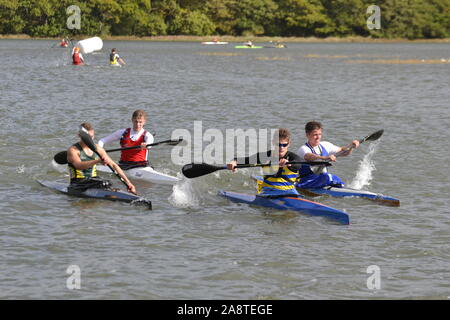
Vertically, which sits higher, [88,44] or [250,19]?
[250,19]

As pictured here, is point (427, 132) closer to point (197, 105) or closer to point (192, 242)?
point (197, 105)

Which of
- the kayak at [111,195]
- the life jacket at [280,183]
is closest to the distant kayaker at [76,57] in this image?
the kayak at [111,195]

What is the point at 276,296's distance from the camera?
404 inches

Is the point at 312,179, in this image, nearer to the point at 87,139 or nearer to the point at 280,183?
the point at 280,183

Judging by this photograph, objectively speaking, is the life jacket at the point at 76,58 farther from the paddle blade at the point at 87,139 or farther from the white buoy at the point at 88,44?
the paddle blade at the point at 87,139

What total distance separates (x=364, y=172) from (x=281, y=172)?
5690 mm

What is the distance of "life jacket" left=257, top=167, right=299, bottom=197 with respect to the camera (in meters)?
14.5

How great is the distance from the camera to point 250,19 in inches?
5694

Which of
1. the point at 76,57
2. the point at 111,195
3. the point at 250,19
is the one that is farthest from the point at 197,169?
the point at 250,19

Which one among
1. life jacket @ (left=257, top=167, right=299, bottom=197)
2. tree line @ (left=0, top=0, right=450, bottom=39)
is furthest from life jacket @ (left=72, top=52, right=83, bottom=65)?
tree line @ (left=0, top=0, right=450, bottom=39)

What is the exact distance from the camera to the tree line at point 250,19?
132 metres

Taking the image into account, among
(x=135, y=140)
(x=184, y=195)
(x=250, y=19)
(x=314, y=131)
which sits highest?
(x=250, y=19)

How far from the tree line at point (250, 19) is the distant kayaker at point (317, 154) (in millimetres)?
119947

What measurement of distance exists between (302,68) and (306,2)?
87.0m
